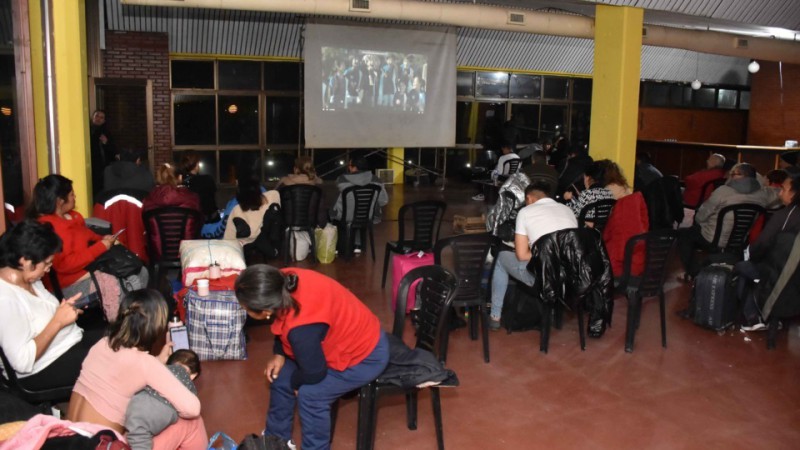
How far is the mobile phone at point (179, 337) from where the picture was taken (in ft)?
14.3

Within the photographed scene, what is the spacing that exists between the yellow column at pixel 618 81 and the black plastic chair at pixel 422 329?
17.0 feet

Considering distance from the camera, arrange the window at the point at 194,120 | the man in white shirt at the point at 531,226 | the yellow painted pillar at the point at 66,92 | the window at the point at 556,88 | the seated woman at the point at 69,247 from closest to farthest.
A: the seated woman at the point at 69,247, the man in white shirt at the point at 531,226, the yellow painted pillar at the point at 66,92, the window at the point at 194,120, the window at the point at 556,88

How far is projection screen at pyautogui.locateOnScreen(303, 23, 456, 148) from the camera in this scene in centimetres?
1121

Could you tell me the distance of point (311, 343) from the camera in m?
2.89

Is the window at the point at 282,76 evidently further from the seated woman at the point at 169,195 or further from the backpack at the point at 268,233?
the seated woman at the point at 169,195

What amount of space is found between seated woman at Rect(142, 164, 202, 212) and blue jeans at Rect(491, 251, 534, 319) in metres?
2.35

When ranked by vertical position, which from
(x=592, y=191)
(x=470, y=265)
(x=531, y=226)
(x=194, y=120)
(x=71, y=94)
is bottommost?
(x=470, y=265)

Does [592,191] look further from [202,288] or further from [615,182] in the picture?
[202,288]

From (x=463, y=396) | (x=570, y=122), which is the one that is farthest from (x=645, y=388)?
(x=570, y=122)

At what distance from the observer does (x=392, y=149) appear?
13.7 metres

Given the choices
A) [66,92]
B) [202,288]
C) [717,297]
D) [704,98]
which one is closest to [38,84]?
[66,92]

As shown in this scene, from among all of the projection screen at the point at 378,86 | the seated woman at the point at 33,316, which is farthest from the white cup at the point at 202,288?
the projection screen at the point at 378,86

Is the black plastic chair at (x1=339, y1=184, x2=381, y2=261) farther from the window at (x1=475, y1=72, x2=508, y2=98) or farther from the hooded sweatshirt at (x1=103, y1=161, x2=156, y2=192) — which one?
the window at (x1=475, y1=72, x2=508, y2=98)

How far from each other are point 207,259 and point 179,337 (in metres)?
0.51
